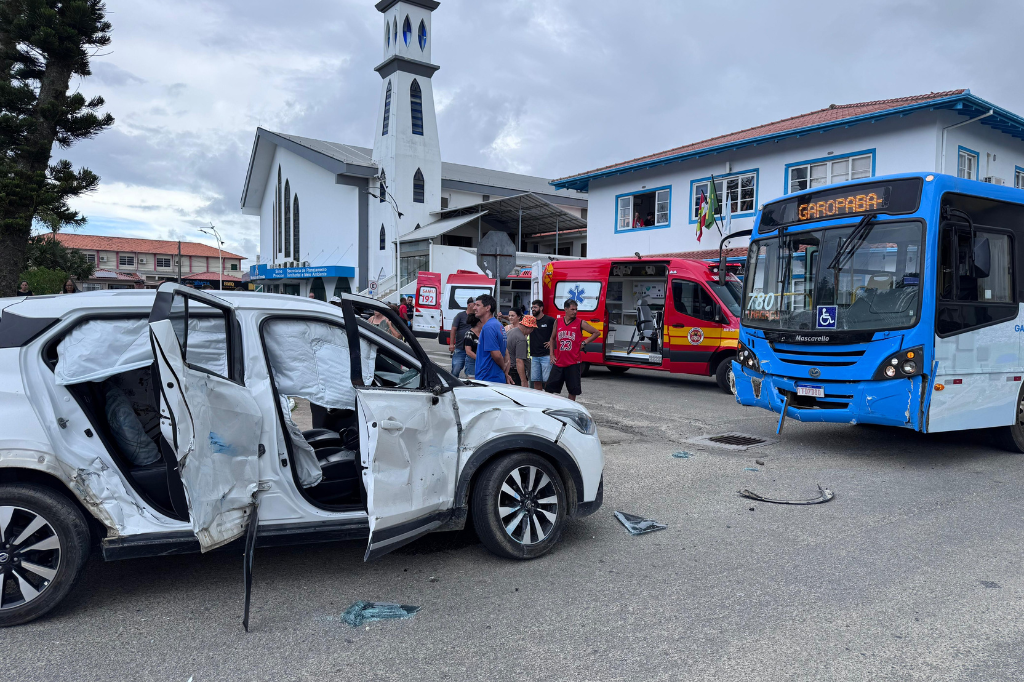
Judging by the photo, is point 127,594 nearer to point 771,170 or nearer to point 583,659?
point 583,659

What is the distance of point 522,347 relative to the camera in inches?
388

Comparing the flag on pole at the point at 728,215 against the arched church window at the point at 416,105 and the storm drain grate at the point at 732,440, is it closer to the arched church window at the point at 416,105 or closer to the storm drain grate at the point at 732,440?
the storm drain grate at the point at 732,440

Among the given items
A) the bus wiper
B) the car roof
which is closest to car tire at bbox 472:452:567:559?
the car roof

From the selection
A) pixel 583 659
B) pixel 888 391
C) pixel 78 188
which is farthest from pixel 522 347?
pixel 78 188

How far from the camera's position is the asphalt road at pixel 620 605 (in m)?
3.20

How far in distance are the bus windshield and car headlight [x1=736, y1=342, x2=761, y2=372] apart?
321 millimetres

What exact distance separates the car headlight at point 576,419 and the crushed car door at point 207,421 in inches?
75.1

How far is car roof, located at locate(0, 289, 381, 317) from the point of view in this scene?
12.2ft

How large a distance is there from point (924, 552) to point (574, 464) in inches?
96.8

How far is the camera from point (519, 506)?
4477mm

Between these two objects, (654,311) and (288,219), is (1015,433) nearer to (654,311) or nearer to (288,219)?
(654,311)

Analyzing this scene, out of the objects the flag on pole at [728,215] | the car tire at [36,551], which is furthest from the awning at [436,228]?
the car tire at [36,551]

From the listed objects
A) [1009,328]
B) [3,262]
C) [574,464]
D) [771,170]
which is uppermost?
[771,170]

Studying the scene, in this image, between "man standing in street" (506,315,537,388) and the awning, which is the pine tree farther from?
the awning
